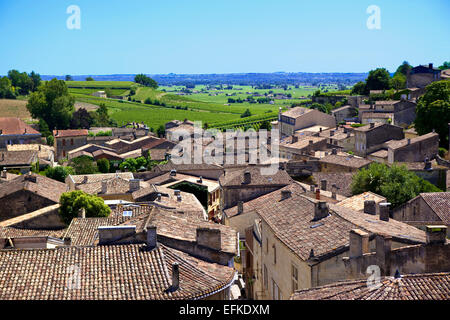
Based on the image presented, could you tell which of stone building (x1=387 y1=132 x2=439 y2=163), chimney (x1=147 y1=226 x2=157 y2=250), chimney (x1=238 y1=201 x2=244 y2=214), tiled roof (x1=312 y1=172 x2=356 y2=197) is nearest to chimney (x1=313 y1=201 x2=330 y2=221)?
chimney (x1=147 y1=226 x2=157 y2=250)

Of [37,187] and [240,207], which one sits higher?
[37,187]

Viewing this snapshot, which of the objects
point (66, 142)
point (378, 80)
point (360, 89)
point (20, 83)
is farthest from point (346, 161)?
point (20, 83)

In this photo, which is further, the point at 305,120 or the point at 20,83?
the point at 20,83

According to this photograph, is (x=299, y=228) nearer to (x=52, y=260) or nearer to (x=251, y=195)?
(x=52, y=260)

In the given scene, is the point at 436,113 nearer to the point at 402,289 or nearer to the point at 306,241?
the point at 306,241

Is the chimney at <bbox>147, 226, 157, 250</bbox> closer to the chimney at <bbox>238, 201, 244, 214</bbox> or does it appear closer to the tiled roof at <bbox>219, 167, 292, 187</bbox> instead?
the chimney at <bbox>238, 201, 244, 214</bbox>

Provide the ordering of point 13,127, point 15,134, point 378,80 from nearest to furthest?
point 15,134
point 13,127
point 378,80
